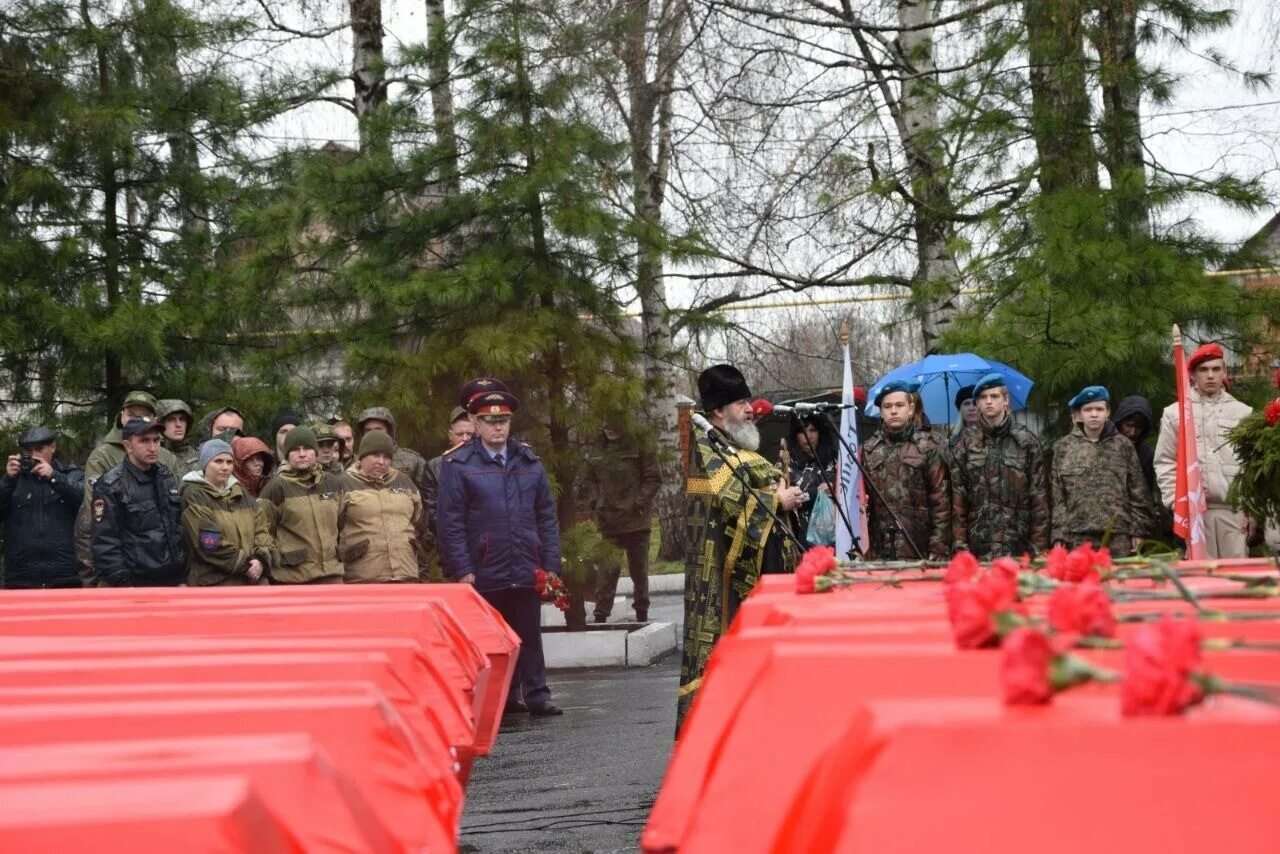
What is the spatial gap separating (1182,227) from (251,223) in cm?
726

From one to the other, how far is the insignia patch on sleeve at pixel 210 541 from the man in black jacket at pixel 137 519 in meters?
0.13

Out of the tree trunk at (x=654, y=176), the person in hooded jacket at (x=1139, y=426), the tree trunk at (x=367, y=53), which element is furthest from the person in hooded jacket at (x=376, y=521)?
the tree trunk at (x=367, y=53)

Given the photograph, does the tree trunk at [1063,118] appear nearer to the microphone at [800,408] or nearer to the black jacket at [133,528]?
the microphone at [800,408]

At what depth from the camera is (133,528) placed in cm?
1011

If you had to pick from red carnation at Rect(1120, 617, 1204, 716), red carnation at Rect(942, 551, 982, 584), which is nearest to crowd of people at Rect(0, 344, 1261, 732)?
red carnation at Rect(942, 551, 982, 584)

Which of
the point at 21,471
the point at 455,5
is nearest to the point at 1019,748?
the point at 21,471

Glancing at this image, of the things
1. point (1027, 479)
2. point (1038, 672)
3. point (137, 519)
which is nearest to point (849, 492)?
point (1027, 479)

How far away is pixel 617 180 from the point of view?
14.6 m

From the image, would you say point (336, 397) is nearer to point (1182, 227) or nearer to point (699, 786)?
point (1182, 227)

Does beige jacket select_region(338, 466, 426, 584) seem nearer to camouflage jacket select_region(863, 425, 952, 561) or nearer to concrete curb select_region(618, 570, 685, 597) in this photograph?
camouflage jacket select_region(863, 425, 952, 561)

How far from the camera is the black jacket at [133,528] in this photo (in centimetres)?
1006

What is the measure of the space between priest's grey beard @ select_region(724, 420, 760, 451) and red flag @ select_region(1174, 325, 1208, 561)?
3051 millimetres

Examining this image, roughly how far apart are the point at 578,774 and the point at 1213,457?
4698 mm

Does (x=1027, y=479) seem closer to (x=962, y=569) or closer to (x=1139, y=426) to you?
(x=1139, y=426)
